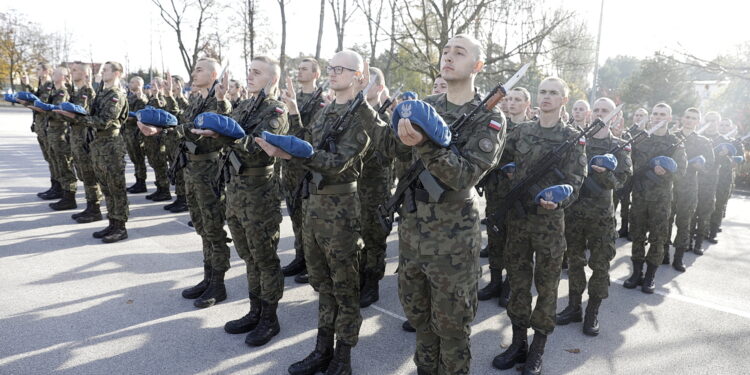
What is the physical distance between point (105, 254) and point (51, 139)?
3.26m

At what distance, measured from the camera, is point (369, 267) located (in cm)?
461

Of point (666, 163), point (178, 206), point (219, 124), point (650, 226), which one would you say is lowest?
point (178, 206)

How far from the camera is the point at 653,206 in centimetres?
523

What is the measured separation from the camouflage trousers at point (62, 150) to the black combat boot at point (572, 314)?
26.0 ft

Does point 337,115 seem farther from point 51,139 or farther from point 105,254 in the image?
point 51,139

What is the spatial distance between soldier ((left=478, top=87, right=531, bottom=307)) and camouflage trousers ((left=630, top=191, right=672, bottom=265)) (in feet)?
6.24

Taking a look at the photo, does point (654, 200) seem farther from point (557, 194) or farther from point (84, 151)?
point (84, 151)

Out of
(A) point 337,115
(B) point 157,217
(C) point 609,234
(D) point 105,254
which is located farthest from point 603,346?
(B) point 157,217

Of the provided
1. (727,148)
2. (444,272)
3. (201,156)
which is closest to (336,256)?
(444,272)

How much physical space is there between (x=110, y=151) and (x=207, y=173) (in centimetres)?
275

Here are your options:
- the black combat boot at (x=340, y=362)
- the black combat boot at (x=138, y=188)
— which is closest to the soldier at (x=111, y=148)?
the black combat boot at (x=138, y=188)

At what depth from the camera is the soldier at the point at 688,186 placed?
6.06 m

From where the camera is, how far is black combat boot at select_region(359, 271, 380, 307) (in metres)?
4.46

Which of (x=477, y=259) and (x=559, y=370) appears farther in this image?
(x=559, y=370)
